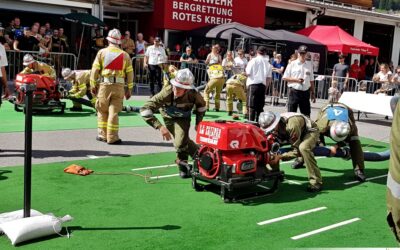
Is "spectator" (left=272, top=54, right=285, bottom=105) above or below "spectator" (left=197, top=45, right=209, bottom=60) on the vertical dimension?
below

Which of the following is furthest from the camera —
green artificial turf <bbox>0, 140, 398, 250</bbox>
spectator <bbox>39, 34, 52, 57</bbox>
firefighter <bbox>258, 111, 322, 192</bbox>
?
spectator <bbox>39, 34, 52, 57</bbox>

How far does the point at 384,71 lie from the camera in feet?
58.5

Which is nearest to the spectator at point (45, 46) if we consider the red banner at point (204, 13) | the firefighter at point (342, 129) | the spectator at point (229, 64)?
the red banner at point (204, 13)

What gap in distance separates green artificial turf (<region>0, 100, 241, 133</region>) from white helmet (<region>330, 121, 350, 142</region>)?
18.5 ft

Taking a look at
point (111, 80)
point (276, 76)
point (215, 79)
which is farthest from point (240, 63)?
point (111, 80)

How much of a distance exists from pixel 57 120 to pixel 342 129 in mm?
6923

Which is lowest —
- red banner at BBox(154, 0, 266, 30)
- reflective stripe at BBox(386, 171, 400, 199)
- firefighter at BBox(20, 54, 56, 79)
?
reflective stripe at BBox(386, 171, 400, 199)

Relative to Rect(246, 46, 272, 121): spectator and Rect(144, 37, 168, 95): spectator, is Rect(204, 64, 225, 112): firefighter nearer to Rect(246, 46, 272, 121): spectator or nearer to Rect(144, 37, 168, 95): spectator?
Rect(144, 37, 168, 95): spectator

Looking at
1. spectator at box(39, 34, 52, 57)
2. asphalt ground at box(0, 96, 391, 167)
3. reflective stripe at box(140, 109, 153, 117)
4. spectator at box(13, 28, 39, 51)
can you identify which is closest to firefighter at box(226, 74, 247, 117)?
asphalt ground at box(0, 96, 391, 167)

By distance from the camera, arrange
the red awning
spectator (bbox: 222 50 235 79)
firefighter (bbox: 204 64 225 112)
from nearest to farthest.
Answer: firefighter (bbox: 204 64 225 112) < spectator (bbox: 222 50 235 79) < the red awning

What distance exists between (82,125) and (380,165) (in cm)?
631

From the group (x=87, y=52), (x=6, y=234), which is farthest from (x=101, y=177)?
(x=87, y=52)

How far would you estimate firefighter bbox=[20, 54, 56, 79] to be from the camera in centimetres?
1177

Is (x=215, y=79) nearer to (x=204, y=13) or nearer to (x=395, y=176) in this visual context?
(x=204, y=13)
